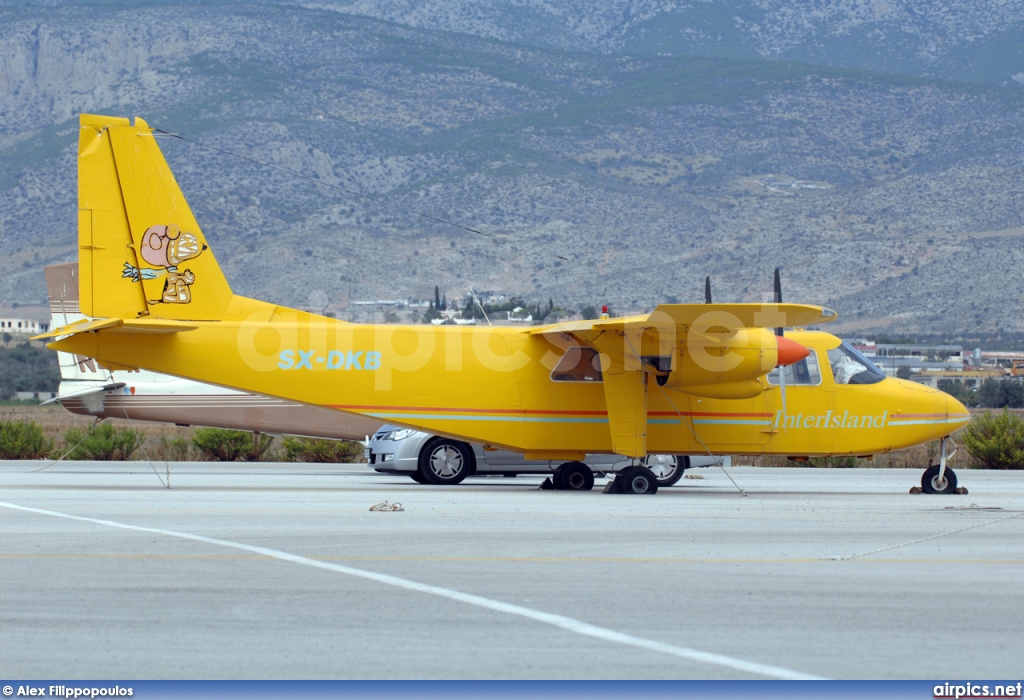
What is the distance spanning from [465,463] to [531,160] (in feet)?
366

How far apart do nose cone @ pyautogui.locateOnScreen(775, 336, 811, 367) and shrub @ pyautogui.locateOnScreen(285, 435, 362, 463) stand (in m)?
14.2

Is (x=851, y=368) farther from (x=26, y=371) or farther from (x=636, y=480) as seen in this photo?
(x=26, y=371)

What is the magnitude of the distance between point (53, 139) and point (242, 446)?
128 meters

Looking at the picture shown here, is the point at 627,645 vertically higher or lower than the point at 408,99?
lower

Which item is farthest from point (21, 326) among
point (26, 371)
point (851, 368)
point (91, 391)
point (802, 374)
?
point (851, 368)

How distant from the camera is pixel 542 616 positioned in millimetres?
7879

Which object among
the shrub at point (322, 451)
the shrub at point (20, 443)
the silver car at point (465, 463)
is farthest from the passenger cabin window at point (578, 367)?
the shrub at point (20, 443)

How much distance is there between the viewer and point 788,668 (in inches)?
266

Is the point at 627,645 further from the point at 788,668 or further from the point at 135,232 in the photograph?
the point at 135,232

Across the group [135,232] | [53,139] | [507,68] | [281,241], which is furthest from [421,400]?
[507,68]

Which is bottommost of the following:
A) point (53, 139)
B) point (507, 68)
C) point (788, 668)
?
point (788, 668)

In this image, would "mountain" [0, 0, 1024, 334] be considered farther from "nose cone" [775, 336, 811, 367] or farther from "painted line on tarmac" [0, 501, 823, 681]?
"painted line on tarmac" [0, 501, 823, 681]

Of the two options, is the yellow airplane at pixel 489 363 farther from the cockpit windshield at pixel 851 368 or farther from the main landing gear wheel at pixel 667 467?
the main landing gear wheel at pixel 667 467

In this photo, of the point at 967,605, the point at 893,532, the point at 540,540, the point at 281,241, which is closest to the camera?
the point at 967,605
